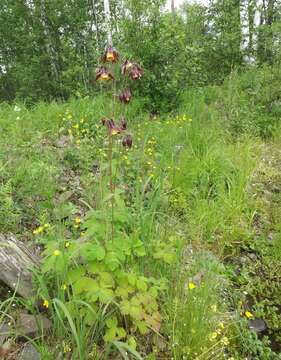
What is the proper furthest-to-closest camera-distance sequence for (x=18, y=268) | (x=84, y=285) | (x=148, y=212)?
(x=148, y=212) < (x=18, y=268) < (x=84, y=285)

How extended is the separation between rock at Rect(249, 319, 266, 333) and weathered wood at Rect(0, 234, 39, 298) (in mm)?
1259

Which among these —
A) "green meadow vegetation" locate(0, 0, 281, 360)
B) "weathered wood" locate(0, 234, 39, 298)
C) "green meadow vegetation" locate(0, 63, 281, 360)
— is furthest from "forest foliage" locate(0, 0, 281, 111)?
"weathered wood" locate(0, 234, 39, 298)

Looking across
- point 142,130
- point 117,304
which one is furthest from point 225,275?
point 142,130

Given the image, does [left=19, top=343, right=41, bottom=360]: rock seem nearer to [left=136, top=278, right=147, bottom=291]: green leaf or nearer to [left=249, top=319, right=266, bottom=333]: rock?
[left=136, top=278, right=147, bottom=291]: green leaf

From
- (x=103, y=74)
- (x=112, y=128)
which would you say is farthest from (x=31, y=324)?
(x=103, y=74)

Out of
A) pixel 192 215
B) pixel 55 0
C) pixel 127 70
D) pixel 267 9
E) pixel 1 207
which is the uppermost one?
pixel 55 0

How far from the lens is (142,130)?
12.1 feet

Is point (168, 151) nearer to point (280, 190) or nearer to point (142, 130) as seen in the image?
point (142, 130)

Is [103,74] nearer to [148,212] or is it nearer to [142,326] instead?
[148,212]

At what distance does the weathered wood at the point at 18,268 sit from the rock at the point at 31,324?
112 millimetres

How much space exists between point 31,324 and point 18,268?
31 cm

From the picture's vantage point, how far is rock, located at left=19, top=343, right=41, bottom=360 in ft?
4.64

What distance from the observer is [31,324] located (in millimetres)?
1524

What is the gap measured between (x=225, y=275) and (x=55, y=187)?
1.37m
